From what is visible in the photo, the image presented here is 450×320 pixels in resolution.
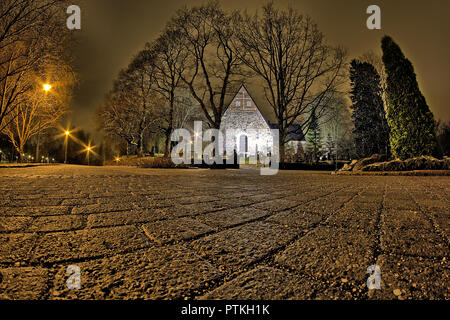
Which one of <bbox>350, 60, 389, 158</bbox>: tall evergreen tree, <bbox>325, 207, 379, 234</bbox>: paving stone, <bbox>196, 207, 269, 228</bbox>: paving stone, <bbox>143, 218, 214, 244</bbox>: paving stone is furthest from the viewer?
<bbox>350, 60, 389, 158</bbox>: tall evergreen tree

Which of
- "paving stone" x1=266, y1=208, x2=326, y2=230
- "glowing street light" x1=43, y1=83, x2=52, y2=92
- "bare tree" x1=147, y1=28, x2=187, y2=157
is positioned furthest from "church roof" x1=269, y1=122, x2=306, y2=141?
"glowing street light" x1=43, y1=83, x2=52, y2=92

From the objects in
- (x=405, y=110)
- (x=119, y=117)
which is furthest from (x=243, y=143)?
(x=405, y=110)

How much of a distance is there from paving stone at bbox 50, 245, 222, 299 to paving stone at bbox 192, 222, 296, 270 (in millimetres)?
93

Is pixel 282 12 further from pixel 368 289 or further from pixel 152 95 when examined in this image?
pixel 368 289

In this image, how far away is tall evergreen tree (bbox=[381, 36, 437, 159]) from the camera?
9.62 m

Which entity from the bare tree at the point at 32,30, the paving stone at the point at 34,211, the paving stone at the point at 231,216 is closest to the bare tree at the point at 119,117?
the bare tree at the point at 32,30

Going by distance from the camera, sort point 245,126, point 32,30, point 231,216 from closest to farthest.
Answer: point 231,216
point 32,30
point 245,126

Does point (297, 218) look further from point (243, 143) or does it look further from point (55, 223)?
point (243, 143)

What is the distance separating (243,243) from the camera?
1146mm

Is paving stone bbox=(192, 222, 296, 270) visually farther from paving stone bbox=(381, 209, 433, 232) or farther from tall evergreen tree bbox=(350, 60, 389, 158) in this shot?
tall evergreen tree bbox=(350, 60, 389, 158)

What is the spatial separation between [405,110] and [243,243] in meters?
12.7

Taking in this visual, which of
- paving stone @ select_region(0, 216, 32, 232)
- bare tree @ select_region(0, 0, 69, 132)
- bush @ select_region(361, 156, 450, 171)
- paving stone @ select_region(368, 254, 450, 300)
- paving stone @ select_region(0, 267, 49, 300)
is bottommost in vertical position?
Result: paving stone @ select_region(368, 254, 450, 300)

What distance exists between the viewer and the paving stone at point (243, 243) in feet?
3.13
